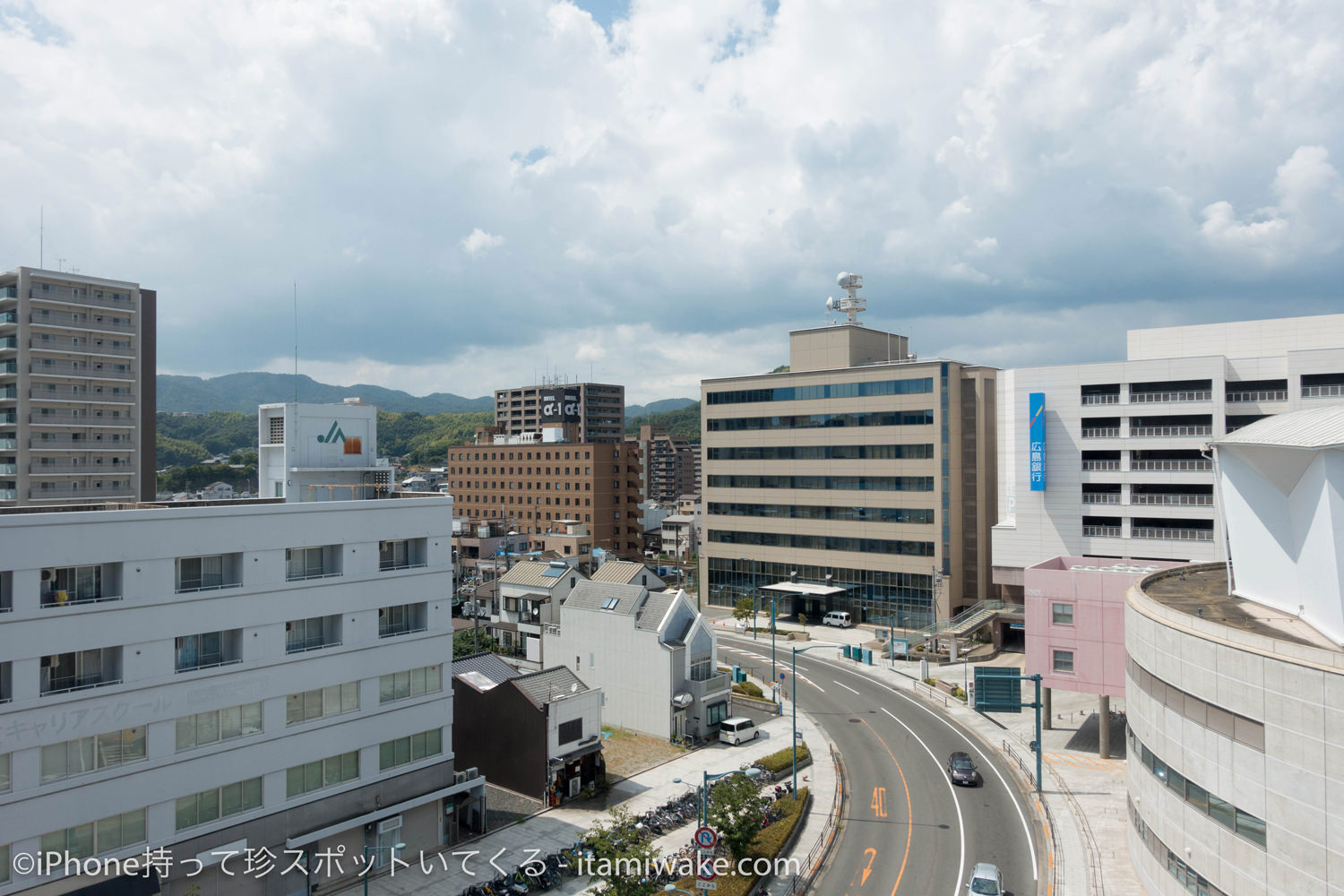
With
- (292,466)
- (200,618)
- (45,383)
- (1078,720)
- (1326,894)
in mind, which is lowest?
(1078,720)

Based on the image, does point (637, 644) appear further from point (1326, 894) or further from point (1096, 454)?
point (1096, 454)

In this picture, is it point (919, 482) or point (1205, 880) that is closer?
point (1205, 880)

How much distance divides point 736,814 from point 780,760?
1367 cm

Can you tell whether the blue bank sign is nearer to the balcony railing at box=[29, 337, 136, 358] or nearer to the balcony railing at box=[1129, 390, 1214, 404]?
the balcony railing at box=[1129, 390, 1214, 404]

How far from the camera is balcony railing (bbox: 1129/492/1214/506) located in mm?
68500

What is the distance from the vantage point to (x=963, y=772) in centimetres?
4306

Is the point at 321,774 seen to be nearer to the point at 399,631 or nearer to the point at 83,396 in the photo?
the point at 399,631

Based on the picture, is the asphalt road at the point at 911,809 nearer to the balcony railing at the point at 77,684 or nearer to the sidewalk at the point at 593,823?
the sidewalk at the point at 593,823

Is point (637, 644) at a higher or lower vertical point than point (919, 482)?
lower

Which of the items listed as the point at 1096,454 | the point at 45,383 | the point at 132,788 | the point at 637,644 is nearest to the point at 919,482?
the point at 1096,454

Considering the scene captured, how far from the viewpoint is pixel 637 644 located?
52.8 metres

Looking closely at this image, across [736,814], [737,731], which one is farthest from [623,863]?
[737,731]

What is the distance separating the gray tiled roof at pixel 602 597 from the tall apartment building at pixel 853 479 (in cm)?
3719

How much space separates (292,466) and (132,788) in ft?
51.5
